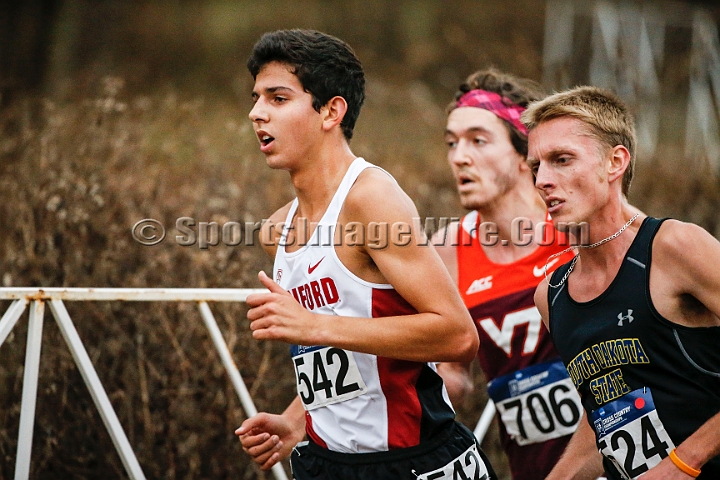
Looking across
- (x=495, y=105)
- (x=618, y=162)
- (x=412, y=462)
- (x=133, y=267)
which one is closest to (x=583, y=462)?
(x=412, y=462)

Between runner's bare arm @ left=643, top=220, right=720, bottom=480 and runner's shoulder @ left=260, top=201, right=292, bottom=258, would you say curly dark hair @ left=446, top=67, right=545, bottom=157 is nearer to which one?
runner's shoulder @ left=260, top=201, right=292, bottom=258

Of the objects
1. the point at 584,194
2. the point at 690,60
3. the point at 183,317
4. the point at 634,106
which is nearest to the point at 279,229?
the point at 584,194

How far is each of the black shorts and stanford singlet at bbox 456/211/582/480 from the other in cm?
81

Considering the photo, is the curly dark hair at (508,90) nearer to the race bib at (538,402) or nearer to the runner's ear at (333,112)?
the race bib at (538,402)

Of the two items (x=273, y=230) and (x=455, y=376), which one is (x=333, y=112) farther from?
(x=455, y=376)

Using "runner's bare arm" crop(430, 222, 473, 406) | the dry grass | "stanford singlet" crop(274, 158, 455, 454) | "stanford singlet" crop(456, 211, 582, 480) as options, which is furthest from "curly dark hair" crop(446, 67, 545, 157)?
the dry grass

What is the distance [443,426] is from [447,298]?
50 cm

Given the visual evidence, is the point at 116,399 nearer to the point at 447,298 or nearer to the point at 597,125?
the point at 447,298

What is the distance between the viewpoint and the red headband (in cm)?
399

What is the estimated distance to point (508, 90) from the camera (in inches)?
162

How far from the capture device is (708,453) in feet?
7.38

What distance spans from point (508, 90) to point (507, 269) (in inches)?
38.6

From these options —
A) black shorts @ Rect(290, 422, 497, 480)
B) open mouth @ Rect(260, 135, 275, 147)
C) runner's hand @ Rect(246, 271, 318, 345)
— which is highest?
open mouth @ Rect(260, 135, 275, 147)

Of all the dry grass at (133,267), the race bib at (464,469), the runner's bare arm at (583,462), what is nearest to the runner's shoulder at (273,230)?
the race bib at (464,469)
